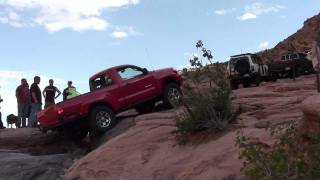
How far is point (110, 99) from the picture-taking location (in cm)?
1628

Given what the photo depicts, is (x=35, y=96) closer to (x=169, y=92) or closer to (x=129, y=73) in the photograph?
(x=129, y=73)

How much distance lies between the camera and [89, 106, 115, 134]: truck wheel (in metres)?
15.8

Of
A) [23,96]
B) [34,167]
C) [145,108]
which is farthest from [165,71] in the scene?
[34,167]

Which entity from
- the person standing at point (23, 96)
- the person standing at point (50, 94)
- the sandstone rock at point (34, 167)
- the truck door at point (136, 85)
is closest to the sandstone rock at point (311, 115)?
the sandstone rock at point (34, 167)

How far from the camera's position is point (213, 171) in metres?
8.76

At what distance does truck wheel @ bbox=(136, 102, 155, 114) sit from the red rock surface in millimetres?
3071

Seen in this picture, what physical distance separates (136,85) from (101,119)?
1581 millimetres

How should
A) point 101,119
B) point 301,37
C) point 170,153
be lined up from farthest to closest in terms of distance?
point 301,37 → point 101,119 → point 170,153

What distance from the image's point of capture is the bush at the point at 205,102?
11.1m

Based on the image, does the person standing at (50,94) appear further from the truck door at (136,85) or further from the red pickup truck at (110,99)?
the truck door at (136,85)

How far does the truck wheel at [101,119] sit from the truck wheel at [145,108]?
2.00 m

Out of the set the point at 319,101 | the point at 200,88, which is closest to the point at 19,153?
the point at 200,88

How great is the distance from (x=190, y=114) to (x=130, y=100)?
5889mm

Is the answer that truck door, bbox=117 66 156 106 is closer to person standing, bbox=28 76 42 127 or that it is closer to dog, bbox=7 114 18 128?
person standing, bbox=28 76 42 127
